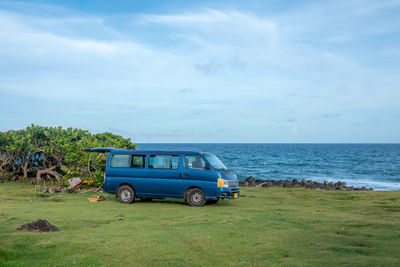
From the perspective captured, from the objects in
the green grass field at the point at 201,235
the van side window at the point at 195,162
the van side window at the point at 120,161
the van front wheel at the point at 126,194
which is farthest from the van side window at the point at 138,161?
the van side window at the point at 195,162

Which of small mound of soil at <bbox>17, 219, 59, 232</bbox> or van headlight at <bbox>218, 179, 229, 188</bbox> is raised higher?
van headlight at <bbox>218, 179, 229, 188</bbox>

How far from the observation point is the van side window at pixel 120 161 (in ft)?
52.7

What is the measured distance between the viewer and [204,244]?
8.77 meters

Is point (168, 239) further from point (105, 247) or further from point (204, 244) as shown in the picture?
point (105, 247)

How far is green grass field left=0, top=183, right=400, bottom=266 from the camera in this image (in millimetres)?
7672

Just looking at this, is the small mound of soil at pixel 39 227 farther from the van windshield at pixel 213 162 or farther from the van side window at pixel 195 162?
the van windshield at pixel 213 162

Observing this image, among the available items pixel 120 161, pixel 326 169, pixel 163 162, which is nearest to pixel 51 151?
pixel 120 161

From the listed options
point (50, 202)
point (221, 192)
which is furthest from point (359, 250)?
point (50, 202)

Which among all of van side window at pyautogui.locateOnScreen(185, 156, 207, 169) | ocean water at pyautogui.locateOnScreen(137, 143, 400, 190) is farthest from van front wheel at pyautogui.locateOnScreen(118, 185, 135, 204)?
ocean water at pyautogui.locateOnScreen(137, 143, 400, 190)

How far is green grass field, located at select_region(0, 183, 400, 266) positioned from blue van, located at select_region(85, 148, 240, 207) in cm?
57

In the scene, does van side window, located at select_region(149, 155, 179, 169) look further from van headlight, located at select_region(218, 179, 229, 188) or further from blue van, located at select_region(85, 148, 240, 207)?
van headlight, located at select_region(218, 179, 229, 188)

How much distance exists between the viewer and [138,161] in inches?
628

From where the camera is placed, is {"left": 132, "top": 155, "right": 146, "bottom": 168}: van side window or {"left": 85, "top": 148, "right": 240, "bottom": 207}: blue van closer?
{"left": 85, "top": 148, "right": 240, "bottom": 207}: blue van

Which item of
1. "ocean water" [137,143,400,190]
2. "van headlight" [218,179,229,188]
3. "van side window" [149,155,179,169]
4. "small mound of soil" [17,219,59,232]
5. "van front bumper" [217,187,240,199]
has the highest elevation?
"van side window" [149,155,179,169]
